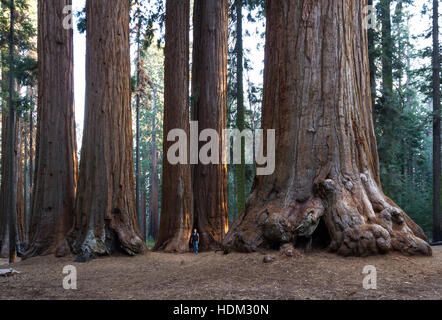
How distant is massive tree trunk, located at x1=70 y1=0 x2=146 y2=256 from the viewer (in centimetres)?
833

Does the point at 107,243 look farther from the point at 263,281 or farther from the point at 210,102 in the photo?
the point at 210,102

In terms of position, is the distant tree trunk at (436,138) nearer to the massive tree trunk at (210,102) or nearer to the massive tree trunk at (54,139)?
the massive tree trunk at (210,102)

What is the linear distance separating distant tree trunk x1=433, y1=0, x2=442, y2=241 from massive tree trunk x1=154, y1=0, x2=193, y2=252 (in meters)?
10.9

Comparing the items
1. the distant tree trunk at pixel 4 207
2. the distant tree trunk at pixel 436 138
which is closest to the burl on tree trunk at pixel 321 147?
the distant tree trunk at pixel 436 138

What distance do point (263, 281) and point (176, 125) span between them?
8.42 metres

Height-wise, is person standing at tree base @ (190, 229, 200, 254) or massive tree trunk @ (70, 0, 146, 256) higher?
massive tree trunk @ (70, 0, 146, 256)

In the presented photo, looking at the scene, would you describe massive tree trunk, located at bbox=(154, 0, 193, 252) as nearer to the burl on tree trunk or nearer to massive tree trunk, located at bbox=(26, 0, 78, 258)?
massive tree trunk, located at bbox=(26, 0, 78, 258)

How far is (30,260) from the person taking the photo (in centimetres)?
792

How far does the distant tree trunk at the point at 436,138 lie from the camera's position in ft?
51.2

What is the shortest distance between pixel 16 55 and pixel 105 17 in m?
15.3

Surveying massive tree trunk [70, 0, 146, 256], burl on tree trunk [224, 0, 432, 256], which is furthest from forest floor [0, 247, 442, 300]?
massive tree trunk [70, 0, 146, 256]

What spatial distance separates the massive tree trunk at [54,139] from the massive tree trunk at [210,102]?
15.0ft

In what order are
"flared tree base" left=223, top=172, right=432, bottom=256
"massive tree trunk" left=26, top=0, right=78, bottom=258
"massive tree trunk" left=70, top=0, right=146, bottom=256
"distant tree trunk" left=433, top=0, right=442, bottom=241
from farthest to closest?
"distant tree trunk" left=433, top=0, right=442, bottom=241, "massive tree trunk" left=26, top=0, right=78, bottom=258, "massive tree trunk" left=70, top=0, right=146, bottom=256, "flared tree base" left=223, top=172, right=432, bottom=256

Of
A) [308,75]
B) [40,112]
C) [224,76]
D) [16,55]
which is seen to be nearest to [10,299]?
[308,75]
